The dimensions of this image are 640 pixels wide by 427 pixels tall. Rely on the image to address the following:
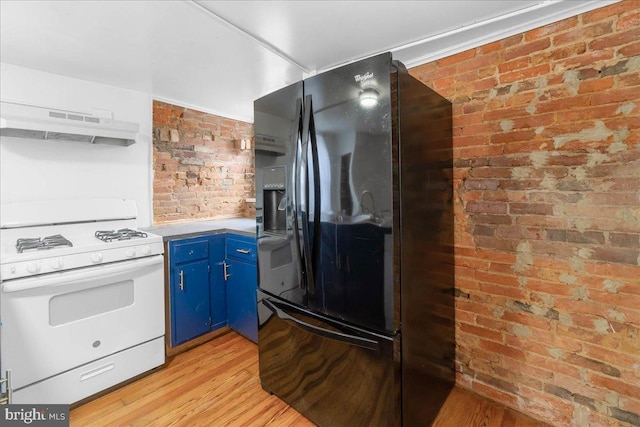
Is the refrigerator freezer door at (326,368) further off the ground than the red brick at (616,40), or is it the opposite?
the red brick at (616,40)

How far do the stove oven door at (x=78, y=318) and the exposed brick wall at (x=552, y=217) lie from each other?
2.12 metres

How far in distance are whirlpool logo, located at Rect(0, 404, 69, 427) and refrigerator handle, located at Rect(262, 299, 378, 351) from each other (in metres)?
1.28

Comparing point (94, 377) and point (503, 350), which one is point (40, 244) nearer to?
point (94, 377)

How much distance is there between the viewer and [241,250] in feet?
8.14

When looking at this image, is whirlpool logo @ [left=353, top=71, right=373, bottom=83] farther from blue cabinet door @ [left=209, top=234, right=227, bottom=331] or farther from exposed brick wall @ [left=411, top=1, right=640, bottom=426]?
blue cabinet door @ [left=209, top=234, right=227, bottom=331]

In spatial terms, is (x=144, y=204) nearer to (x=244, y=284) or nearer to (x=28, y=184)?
(x=28, y=184)

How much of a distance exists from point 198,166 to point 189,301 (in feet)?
4.88

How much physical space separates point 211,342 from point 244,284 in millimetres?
630

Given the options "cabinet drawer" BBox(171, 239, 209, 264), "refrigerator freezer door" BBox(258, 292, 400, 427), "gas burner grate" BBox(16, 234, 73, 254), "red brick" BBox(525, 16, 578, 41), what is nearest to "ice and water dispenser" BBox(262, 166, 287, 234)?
"refrigerator freezer door" BBox(258, 292, 400, 427)

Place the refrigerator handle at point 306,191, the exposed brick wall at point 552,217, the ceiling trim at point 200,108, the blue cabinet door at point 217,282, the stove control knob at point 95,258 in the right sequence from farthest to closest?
the ceiling trim at point 200,108 → the blue cabinet door at point 217,282 → the stove control knob at point 95,258 → the refrigerator handle at point 306,191 → the exposed brick wall at point 552,217

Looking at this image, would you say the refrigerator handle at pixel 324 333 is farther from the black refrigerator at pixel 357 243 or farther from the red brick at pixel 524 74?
the red brick at pixel 524 74

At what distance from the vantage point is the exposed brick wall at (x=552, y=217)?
4.67ft

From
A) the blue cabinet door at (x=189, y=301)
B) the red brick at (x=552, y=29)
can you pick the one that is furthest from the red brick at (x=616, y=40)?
the blue cabinet door at (x=189, y=301)

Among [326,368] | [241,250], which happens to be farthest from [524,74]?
[241,250]
